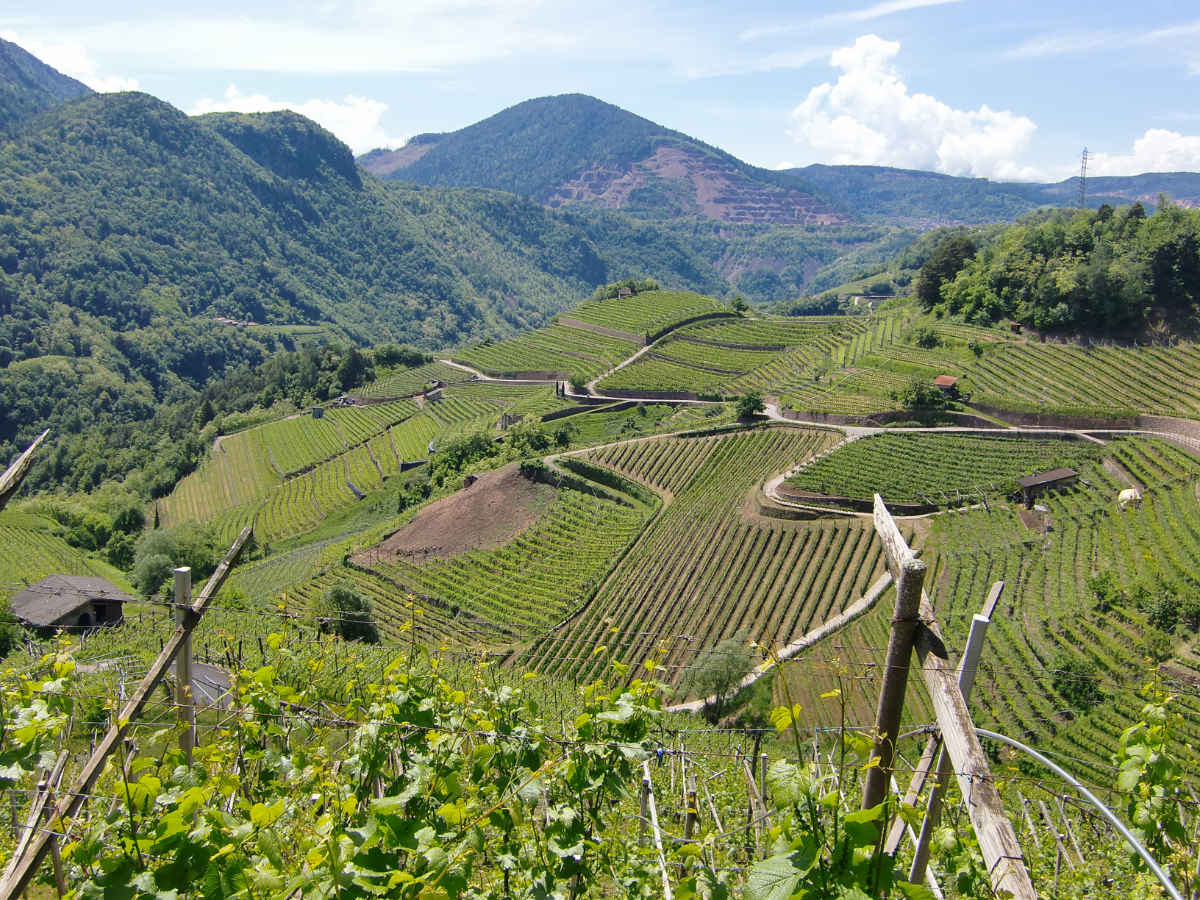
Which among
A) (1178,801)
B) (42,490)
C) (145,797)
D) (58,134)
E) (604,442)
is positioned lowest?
(42,490)

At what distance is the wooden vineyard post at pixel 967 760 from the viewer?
362 centimetres

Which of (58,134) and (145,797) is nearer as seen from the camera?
(145,797)

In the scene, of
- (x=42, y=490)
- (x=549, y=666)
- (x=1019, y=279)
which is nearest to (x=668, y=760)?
(x=549, y=666)

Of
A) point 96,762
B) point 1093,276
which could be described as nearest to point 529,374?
point 1093,276

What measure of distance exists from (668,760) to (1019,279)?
5578cm

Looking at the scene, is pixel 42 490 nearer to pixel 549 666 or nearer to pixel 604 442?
pixel 604 442

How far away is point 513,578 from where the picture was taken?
128 feet

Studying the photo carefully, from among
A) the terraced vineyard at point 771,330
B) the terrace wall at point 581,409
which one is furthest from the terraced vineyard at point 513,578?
the terraced vineyard at point 771,330

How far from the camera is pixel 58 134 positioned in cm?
19412

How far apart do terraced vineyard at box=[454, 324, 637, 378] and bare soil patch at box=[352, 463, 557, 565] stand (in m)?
28.0

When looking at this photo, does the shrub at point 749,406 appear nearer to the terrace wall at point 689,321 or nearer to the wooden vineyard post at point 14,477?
the terrace wall at point 689,321

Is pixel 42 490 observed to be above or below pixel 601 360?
below

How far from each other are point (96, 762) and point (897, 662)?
5239mm

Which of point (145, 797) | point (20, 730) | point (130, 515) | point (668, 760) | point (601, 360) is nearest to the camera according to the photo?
point (145, 797)
